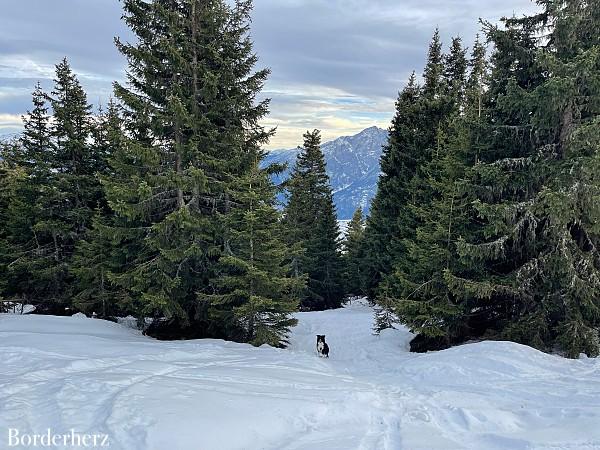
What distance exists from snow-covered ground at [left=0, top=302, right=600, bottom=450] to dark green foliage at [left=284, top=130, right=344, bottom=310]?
2355 centimetres

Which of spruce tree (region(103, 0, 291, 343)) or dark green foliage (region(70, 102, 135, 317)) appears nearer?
spruce tree (region(103, 0, 291, 343))

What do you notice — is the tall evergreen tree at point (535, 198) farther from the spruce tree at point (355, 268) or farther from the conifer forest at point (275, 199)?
the spruce tree at point (355, 268)

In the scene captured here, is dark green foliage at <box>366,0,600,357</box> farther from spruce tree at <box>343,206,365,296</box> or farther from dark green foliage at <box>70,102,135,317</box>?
spruce tree at <box>343,206,365,296</box>

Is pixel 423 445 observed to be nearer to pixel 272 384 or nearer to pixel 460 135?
pixel 272 384

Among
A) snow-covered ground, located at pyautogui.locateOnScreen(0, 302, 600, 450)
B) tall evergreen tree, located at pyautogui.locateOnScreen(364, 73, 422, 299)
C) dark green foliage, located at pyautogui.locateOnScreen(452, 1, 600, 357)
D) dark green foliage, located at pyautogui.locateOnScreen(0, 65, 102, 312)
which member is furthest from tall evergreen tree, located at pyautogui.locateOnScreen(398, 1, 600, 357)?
dark green foliage, located at pyautogui.locateOnScreen(0, 65, 102, 312)

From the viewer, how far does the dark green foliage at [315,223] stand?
34.8 meters

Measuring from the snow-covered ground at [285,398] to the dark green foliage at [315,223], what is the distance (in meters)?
23.5

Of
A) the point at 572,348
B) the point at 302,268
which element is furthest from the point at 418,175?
the point at 302,268

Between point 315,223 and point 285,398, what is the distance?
95.2ft

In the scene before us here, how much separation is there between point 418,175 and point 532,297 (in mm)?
12113

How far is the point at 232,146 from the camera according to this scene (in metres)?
15.3

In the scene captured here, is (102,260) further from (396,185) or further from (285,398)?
(396,185)

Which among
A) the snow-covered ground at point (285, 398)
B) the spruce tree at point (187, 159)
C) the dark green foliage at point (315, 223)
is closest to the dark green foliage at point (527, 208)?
the snow-covered ground at point (285, 398)

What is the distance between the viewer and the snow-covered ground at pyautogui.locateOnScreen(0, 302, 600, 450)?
5.34 meters
